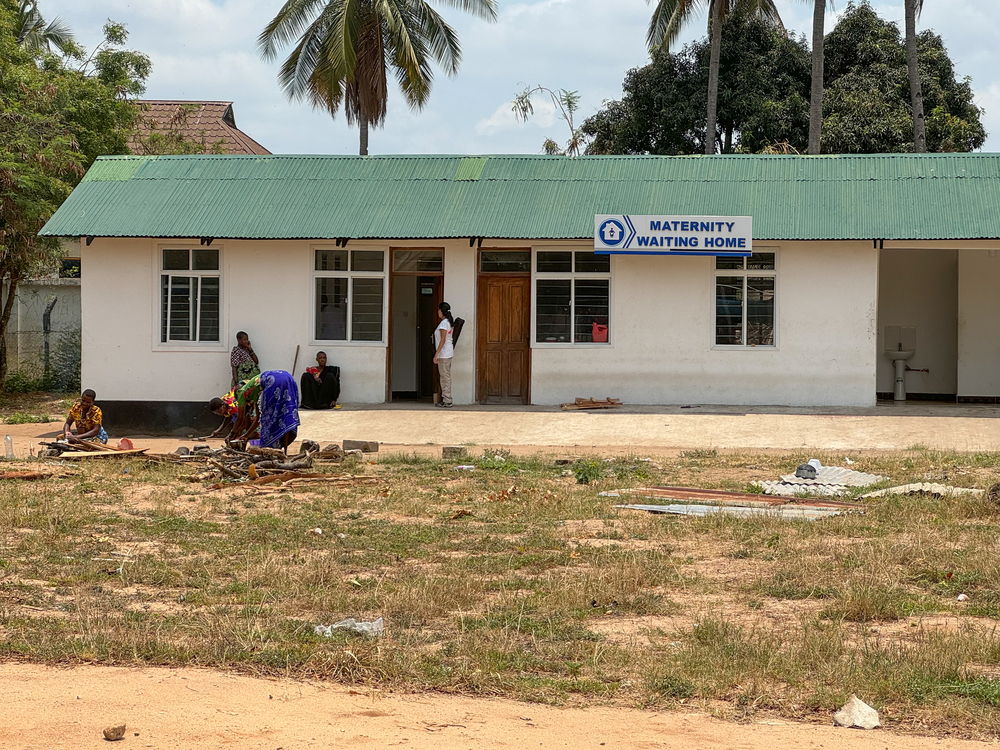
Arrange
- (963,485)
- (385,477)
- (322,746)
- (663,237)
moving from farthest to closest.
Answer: (663,237) → (385,477) → (963,485) → (322,746)

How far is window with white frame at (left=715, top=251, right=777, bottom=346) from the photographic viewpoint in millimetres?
→ 19641

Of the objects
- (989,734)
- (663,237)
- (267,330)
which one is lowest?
(989,734)

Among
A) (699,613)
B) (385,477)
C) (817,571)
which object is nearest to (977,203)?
(385,477)

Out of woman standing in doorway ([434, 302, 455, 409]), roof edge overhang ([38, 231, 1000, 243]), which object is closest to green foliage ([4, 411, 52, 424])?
roof edge overhang ([38, 231, 1000, 243])

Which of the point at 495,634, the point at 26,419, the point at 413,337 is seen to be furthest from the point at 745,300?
the point at 495,634

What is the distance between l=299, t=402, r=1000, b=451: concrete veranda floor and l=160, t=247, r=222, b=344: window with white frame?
91.6 inches

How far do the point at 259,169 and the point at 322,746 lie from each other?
17087mm

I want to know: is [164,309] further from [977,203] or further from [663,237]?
[977,203]

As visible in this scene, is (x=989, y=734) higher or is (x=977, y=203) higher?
(x=977, y=203)

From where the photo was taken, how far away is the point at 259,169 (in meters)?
21.3

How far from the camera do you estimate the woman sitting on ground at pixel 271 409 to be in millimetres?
14156

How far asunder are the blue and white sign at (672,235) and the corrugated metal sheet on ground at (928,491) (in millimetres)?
7520

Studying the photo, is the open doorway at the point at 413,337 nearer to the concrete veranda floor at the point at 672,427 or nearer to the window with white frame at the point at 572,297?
the window with white frame at the point at 572,297

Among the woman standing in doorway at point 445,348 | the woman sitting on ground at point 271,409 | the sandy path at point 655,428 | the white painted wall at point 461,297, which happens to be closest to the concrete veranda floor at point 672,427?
the sandy path at point 655,428
